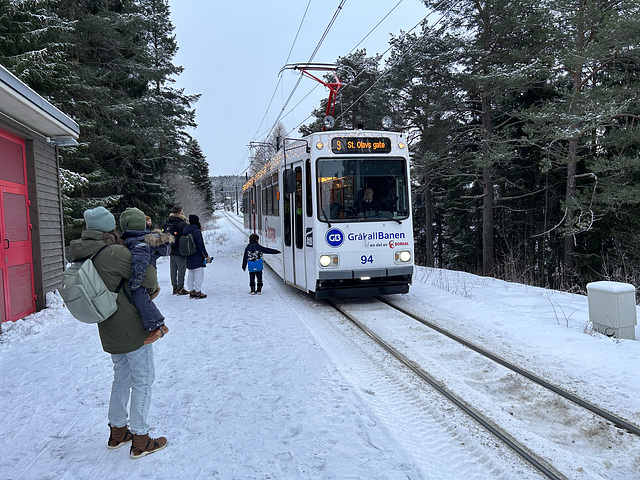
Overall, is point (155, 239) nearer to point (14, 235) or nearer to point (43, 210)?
point (14, 235)

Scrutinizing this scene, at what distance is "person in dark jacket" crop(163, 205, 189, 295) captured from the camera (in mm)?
9523

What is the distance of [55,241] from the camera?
8.93m

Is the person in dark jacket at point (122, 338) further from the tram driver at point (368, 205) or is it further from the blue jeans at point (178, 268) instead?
the blue jeans at point (178, 268)

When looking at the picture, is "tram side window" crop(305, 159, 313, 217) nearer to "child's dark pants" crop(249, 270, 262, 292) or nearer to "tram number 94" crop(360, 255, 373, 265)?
"tram number 94" crop(360, 255, 373, 265)

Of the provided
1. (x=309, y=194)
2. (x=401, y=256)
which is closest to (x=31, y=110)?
(x=309, y=194)

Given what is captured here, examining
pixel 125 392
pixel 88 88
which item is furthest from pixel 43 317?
pixel 88 88

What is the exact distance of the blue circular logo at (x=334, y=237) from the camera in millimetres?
7961

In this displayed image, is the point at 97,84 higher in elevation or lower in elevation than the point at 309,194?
higher

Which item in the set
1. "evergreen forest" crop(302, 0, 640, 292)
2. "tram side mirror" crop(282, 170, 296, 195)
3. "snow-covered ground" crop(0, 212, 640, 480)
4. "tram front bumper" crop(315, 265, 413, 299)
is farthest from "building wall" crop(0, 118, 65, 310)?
"evergreen forest" crop(302, 0, 640, 292)

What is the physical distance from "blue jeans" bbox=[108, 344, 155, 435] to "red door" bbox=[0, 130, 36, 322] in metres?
4.71

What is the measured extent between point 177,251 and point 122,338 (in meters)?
6.95

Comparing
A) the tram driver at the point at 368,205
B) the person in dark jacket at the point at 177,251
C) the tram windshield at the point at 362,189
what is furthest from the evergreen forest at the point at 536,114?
the person in dark jacket at the point at 177,251

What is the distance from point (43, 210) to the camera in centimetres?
836

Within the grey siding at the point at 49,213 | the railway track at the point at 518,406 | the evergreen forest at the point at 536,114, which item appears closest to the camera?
the railway track at the point at 518,406
